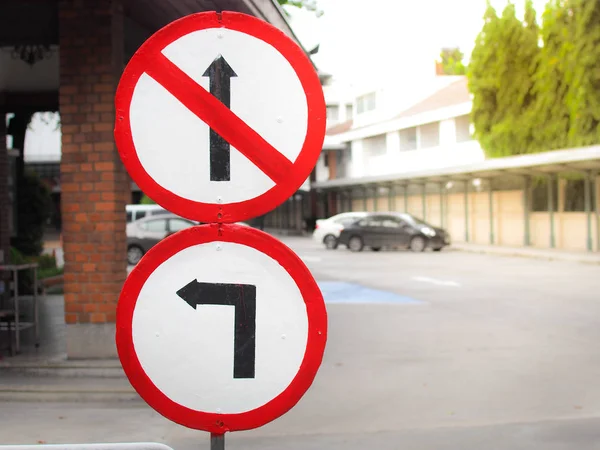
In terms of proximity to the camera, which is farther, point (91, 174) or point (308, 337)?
point (91, 174)

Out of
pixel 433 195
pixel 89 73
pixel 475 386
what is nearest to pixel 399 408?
pixel 475 386

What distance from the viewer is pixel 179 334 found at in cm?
257

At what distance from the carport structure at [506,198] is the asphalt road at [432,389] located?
13760 mm

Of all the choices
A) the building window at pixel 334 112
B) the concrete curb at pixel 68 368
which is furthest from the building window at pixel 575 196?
the building window at pixel 334 112

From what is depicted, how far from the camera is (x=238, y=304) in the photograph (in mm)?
2574

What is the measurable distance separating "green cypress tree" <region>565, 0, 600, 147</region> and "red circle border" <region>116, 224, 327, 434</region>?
31902mm

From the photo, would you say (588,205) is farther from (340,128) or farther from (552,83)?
(340,128)

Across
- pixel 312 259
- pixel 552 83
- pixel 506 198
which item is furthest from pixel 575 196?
pixel 312 259

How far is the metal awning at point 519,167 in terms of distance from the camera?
26719 millimetres

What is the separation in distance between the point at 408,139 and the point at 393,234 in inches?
807

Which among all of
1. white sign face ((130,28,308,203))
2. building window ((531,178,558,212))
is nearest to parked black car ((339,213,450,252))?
building window ((531,178,558,212))

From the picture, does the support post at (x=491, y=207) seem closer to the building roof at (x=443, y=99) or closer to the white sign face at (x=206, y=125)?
the building roof at (x=443, y=99)

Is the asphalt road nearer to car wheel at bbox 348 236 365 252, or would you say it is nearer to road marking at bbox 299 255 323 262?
road marking at bbox 299 255 323 262

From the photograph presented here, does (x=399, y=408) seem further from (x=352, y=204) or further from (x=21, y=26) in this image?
(x=352, y=204)
